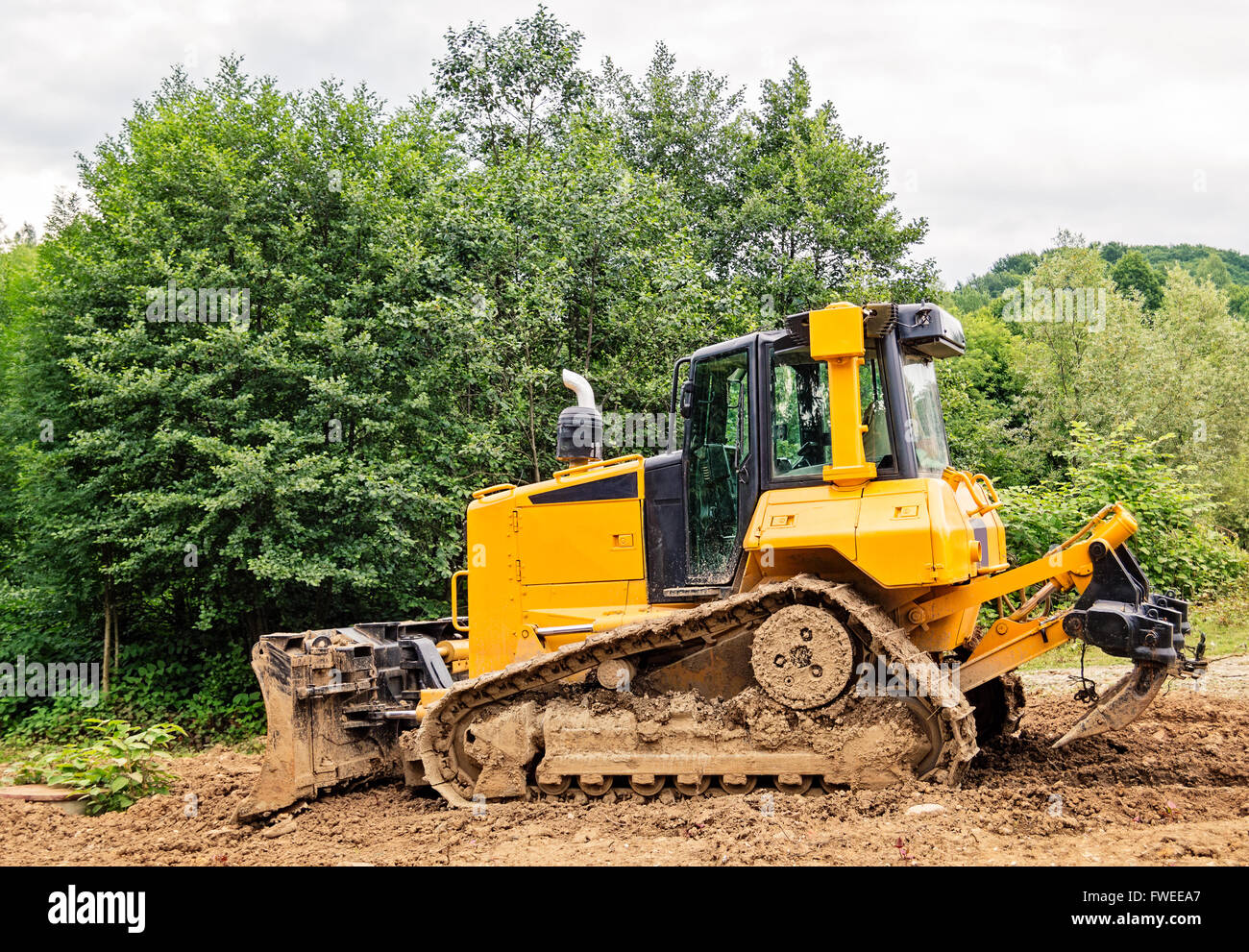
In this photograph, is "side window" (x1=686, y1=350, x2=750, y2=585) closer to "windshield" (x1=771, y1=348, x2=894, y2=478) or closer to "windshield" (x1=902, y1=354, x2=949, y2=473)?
"windshield" (x1=771, y1=348, x2=894, y2=478)

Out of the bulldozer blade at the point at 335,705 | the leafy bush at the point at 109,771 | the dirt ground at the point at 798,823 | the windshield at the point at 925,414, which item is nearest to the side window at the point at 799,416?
the windshield at the point at 925,414

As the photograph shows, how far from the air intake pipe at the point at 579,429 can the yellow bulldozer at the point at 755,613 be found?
1.4 inches

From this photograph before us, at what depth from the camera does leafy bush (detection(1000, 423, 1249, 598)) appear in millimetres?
15219

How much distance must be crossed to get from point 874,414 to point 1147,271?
67292 millimetres

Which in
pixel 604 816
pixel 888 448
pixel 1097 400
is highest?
pixel 1097 400

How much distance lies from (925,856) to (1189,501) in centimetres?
1413

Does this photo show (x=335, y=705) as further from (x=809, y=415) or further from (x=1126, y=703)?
(x=1126, y=703)

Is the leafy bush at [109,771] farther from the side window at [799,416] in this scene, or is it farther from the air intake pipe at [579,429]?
the side window at [799,416]

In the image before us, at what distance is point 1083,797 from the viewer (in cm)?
553

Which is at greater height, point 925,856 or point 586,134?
point 586,134

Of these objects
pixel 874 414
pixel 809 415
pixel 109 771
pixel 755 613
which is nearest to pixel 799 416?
pixel 809 415

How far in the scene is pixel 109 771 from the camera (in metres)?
7.89

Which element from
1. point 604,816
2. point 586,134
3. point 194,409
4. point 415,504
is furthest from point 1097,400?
point 604,816
